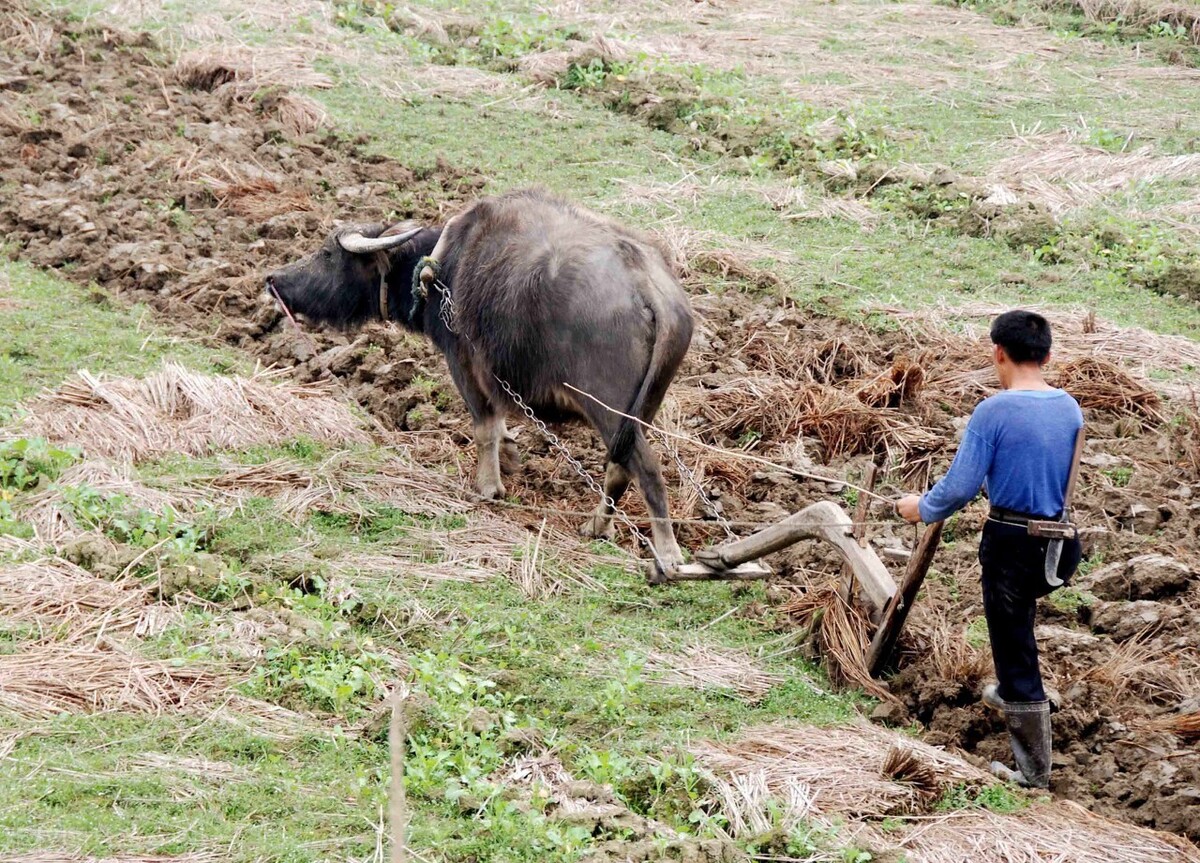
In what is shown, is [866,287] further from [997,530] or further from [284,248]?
[997,530]

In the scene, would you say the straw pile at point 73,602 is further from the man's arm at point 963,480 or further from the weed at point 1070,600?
the weed at point 1070,600

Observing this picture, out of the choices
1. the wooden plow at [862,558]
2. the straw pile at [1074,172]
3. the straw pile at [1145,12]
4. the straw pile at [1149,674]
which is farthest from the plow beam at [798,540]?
the straw pile at [1145,12]

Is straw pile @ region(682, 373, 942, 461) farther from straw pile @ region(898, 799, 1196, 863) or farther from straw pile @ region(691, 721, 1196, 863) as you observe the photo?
straw pile @ region(898, 799, 1196, 863)

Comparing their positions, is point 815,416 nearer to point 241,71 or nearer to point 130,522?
point 130,522

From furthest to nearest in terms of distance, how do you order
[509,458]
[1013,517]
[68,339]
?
[68,339], [509,458], [1013,517]

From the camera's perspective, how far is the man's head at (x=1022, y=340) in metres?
4.31

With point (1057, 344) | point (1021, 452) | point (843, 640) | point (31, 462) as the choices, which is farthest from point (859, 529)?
point (31, 462)

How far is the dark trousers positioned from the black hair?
57 centimetres

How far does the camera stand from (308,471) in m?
6.86

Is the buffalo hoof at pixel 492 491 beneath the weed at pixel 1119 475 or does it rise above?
beneath

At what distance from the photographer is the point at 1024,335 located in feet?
14.1

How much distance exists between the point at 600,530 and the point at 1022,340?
2798mm

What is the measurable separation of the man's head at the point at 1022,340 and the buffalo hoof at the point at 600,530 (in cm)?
265

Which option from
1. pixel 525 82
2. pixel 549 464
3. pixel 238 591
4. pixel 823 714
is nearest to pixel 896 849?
pixel 823 714
